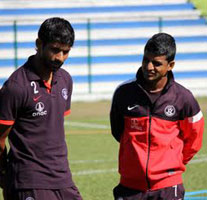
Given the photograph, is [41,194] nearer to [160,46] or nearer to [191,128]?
[191,128]

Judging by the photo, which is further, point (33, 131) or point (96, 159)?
point (96, 159)

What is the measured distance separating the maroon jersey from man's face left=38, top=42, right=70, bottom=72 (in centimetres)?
15

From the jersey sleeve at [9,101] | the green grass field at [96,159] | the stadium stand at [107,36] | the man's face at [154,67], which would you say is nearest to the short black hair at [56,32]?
the jersey sleeve at [9,101]

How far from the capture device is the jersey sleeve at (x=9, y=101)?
5.20 metres

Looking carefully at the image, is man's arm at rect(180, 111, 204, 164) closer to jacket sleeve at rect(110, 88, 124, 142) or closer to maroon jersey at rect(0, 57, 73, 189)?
jacket sleeve at rect(110, 88, 124, 142)

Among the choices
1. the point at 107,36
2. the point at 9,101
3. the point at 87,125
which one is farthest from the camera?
the point at 107,36

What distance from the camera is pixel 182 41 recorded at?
23906 millimetres

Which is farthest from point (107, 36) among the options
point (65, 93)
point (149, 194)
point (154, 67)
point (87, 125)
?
point (65, 93)

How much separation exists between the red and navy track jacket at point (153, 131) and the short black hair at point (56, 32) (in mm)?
920

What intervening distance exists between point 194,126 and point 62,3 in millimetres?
19441

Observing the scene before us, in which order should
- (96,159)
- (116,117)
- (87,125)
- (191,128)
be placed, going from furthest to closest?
(87,125) < (96,159) < (116,117) < (191,128)

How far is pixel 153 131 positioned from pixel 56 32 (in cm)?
116

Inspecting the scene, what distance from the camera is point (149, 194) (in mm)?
5855

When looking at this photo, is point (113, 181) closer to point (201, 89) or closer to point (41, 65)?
point (41, 65)
